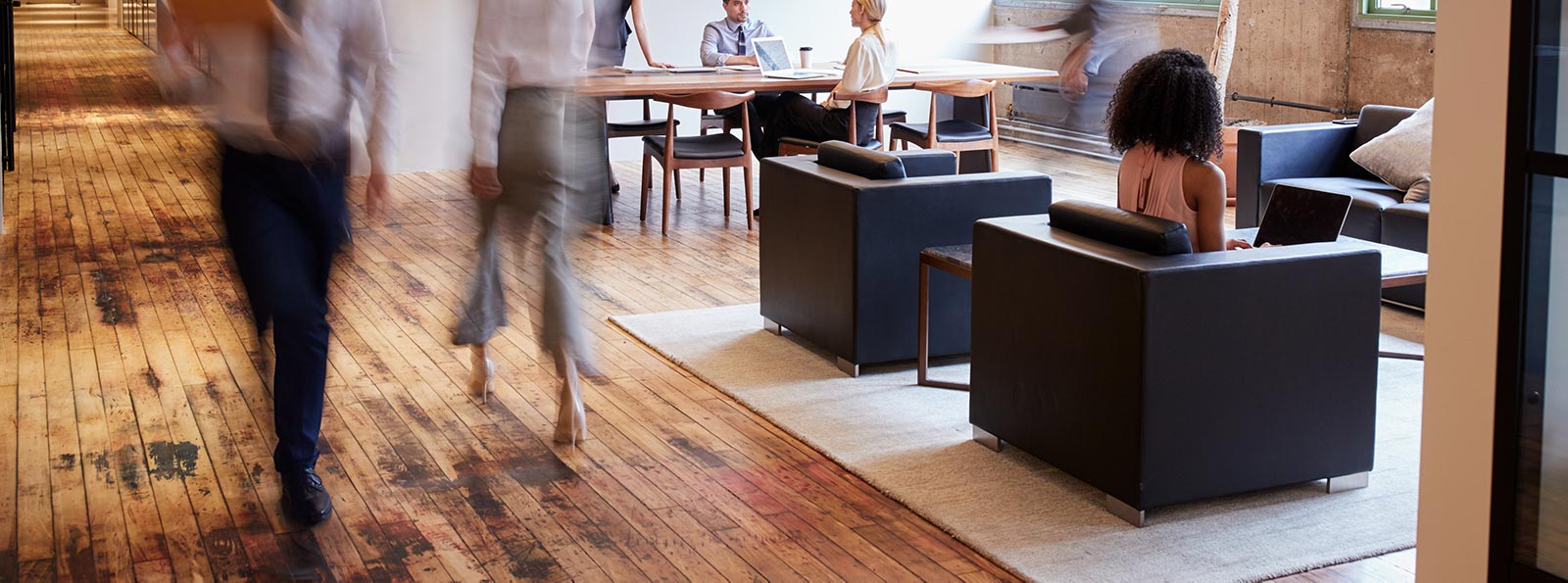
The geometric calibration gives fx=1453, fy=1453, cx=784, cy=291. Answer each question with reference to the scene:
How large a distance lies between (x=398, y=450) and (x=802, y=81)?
4285 mm

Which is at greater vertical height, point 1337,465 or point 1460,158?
point 1460,158

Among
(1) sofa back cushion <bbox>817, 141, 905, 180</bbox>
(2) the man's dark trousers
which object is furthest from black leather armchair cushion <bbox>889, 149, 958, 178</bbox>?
(2) the man's dark trousers

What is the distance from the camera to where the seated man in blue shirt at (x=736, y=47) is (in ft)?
28.0

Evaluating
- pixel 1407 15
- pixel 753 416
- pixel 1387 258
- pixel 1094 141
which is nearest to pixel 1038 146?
pixel 1094 141

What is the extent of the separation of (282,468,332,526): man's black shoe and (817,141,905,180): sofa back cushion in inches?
83.8

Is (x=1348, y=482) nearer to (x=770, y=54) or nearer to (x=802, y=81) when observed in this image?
(x=802, y=81)

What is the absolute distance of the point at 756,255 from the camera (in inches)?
281

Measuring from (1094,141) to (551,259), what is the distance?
7.62 meters

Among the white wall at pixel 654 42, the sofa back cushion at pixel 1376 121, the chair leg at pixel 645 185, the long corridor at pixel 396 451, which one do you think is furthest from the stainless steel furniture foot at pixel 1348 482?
the white wall at pixel 654 42

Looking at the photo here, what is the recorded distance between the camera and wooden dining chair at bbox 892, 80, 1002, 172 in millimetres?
7852

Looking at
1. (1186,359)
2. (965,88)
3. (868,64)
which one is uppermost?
(868,64)

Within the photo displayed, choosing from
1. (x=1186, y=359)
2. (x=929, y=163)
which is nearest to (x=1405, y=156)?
(x=929, y=163)

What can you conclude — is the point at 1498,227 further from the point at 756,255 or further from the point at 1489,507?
the point at 756,255

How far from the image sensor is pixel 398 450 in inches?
160
